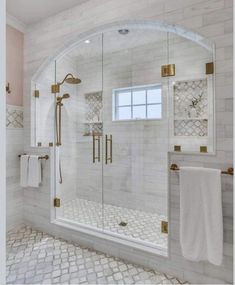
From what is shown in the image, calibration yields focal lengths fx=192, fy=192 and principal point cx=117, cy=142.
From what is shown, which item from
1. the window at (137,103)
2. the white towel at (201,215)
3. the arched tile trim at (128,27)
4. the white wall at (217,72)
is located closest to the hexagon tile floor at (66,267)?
the white wall at (217,72)

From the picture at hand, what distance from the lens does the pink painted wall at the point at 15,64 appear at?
2531mm

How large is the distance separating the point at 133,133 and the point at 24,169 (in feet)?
5.19

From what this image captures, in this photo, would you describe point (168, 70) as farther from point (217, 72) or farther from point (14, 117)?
point (14, 117)

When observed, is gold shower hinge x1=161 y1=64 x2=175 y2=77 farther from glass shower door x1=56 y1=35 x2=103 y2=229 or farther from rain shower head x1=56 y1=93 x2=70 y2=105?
rain shower head x1=56 y1=93 x2=70 y2=105

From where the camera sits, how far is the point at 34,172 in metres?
2.51

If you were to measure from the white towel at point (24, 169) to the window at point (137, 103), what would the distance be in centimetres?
134

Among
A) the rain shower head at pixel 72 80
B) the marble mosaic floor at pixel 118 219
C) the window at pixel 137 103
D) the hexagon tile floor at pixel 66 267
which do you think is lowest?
the hexagon tile floor at pixel 66 267

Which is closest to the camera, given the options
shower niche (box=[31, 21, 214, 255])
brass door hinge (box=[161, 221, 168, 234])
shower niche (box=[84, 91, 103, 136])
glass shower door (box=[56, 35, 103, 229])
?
brass door hinge (box=[161, 221, 168, 234])

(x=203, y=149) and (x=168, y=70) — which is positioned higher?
(x=168, y=70)

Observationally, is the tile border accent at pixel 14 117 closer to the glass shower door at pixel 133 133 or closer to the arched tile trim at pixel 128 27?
the arched tile trim at pixel 128 27

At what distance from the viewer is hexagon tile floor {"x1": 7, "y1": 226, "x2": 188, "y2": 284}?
1.70 metres

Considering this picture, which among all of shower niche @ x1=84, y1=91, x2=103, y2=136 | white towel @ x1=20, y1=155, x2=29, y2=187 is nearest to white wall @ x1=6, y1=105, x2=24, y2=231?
white towel @ x1=20, y1=155, x2=29, y2=187

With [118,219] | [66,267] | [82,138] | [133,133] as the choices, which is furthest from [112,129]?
[66,267]

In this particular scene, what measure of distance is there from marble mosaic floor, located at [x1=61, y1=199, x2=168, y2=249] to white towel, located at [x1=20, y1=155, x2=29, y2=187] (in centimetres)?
62
